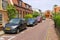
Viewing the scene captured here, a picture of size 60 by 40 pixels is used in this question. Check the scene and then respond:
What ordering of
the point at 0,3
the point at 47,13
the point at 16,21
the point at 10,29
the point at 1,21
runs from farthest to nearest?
the point at 47,13, the point at 0,3, the point at 1,21, the point at 16,21, the point at 10,29

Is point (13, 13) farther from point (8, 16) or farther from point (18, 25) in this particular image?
point (18, 25)

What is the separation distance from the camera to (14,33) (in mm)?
20594

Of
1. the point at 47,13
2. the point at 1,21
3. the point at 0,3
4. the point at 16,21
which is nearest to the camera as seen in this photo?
the point at 16,21

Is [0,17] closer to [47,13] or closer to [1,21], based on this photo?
[1,21]

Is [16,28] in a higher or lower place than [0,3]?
lower

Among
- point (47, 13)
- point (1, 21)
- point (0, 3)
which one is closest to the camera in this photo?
point (1, 21)

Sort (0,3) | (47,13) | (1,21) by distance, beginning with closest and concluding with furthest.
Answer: (1,21) < (0,3) < (47,13)

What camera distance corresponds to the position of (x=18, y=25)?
70.3 ft

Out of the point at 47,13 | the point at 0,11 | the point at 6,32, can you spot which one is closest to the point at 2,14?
the point at 0,11

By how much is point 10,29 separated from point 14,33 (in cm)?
69

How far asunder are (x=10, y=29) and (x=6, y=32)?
0.64 m

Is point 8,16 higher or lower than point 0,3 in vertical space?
lower

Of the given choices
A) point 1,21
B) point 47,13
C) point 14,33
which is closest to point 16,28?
point 14,33

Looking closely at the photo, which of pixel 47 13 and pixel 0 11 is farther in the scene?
pixel 47 13
